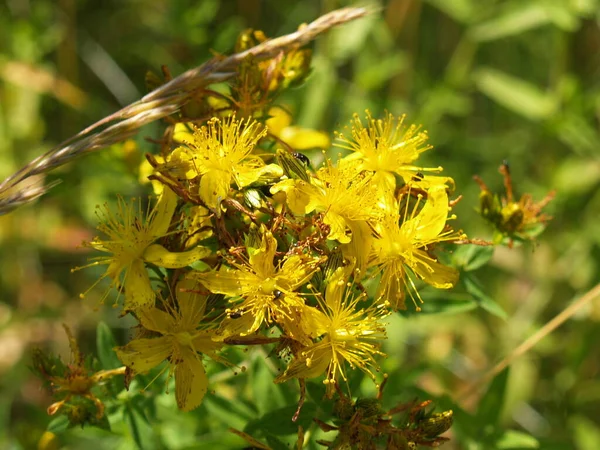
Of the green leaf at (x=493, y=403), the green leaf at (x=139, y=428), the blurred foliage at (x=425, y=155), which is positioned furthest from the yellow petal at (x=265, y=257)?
the blurred foliage at (x=425, y=155)

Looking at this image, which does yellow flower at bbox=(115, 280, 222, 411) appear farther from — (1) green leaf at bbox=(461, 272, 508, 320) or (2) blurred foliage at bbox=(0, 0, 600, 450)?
(2) blurred foliage at bbox=(0, 0, 600, 450)

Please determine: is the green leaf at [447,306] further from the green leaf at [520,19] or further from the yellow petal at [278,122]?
the green leaf at [520,19]

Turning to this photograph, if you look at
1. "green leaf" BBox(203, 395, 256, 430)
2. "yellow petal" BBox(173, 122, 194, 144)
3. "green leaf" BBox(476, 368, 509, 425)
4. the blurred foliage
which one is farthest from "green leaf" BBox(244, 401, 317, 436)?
the blurred foliage

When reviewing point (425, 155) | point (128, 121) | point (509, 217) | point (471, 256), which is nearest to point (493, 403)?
point (471, 256)

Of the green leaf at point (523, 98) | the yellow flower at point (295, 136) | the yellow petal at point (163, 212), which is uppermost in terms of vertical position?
the yellow petal at point (163, 212)

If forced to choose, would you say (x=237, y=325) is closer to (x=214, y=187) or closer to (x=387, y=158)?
(x=214, y=187)

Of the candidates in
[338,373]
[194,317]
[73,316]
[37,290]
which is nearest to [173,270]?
[194,317]
